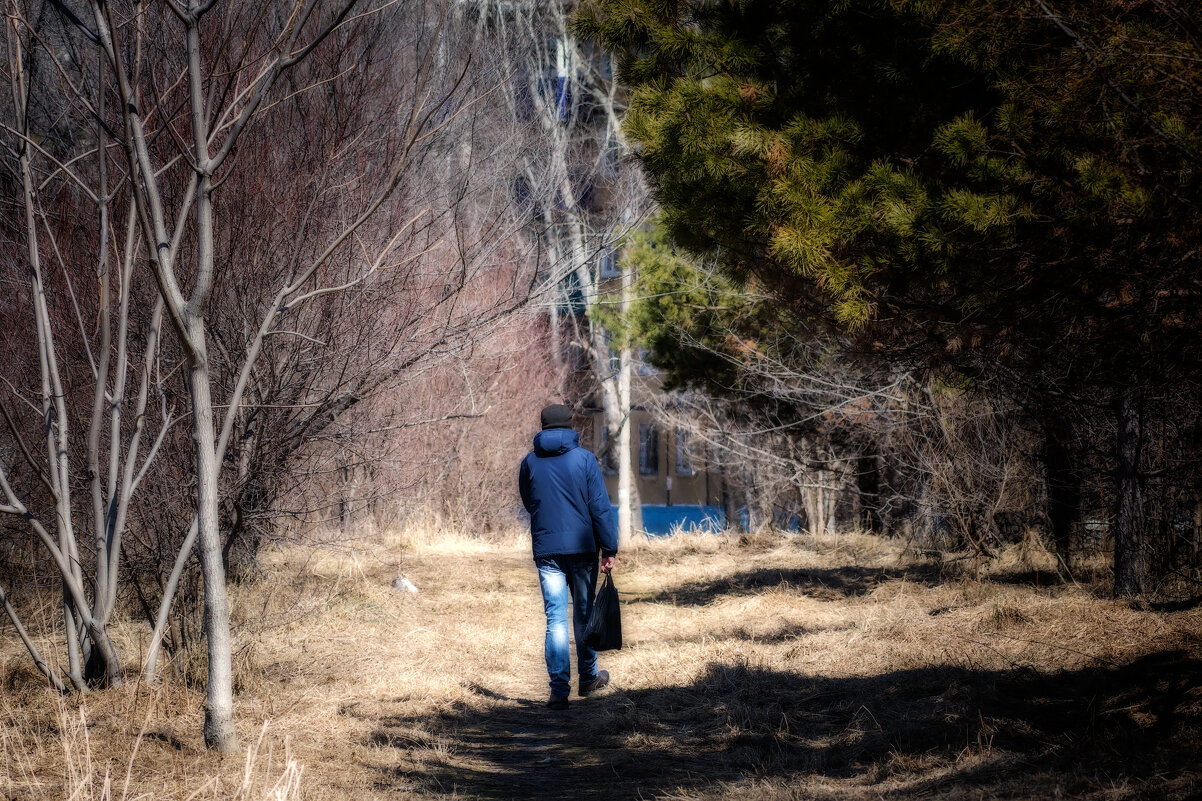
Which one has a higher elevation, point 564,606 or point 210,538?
point 210,538

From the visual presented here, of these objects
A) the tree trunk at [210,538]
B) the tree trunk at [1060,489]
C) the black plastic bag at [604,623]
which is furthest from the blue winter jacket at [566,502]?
the tree trunk at [1060,489]

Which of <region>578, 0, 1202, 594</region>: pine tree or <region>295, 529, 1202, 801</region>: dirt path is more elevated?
<region>578, 0, 1202, 594</region>: pine tree

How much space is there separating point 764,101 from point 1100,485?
5.48 metres

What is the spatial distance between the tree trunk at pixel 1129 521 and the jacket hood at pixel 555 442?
13.6 feet

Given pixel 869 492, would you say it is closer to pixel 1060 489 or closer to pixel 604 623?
pixel 1060 489

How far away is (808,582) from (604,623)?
5.23 m

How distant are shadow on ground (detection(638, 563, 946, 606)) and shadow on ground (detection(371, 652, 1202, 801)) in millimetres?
4178

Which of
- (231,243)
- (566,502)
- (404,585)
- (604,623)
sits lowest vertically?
(404,585)

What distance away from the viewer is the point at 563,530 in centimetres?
618

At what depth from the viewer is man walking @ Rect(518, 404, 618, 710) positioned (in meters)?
6.13

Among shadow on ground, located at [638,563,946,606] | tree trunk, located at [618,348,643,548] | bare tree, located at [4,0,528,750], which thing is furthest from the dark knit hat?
tree trunk, located at [618,348,643,548]

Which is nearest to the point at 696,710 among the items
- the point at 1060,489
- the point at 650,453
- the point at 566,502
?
the point at 566,502

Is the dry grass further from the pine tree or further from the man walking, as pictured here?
the pine tree

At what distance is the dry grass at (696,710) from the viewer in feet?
13.0
